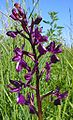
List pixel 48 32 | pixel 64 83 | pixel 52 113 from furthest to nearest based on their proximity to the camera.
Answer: pixel 48 32 < pixel 64 83 < pixel 52 113

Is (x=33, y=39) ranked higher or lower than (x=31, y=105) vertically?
higher

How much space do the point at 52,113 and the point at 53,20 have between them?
2.89 m

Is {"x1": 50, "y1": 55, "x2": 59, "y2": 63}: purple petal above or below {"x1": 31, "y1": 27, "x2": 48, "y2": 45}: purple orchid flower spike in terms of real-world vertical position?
below

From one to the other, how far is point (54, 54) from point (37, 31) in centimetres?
11

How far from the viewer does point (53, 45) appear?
3.76 ft

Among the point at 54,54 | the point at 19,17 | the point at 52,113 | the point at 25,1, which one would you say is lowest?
the point at 52,113

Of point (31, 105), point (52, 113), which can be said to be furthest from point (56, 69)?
point (31, 105)

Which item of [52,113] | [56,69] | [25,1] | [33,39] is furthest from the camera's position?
[56,69]

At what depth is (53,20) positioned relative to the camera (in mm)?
4789

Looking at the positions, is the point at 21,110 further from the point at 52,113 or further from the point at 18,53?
the point at 18,53

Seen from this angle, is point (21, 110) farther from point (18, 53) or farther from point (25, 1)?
point (25, 1)

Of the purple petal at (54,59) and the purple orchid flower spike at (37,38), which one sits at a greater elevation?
the purple orchid flower spike at (37,38)

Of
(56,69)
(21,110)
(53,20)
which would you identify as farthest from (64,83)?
(53,20)

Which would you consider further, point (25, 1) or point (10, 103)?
point (25, 1)
